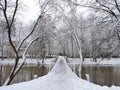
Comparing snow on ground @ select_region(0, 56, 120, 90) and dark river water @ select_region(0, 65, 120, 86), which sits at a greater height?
snow on ground @ select_region(0, 56, 120, 90)

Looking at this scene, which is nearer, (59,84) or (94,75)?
(59,84)

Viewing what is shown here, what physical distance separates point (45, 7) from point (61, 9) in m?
1.94

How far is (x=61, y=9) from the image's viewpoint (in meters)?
15.5

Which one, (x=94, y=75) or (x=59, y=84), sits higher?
(x=59, y=84)

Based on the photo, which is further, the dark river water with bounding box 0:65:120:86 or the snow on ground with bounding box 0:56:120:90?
the dark river water with bounding box 0:65:120:86

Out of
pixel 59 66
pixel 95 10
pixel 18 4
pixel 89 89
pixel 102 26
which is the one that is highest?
pixel 18 4

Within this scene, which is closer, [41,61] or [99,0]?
[99,0]

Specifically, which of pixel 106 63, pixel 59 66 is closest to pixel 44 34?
pixel 59 66

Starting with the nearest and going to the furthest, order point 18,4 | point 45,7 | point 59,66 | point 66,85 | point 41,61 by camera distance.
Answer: point 66,85 < point 59,66 < point 18,4 < point 45,7 < point 41,61

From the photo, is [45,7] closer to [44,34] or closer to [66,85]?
[44,34]

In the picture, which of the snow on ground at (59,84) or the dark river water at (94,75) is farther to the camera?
the dark river water at (94,75)

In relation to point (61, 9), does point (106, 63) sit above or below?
below

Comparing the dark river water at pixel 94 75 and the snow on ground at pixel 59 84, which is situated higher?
the snow on ground at pixel 59 84

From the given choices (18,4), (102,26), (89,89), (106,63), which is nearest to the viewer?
(89,89)
